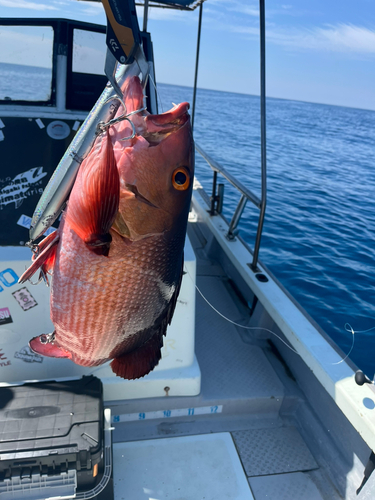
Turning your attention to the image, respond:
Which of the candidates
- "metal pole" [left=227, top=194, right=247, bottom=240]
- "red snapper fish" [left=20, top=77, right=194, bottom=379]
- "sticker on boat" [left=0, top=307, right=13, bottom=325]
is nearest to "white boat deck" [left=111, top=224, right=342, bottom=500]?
"sticker on boat" [left=0, top=307, right=13, bottom=325]

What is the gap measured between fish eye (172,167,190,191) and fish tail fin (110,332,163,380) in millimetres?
429

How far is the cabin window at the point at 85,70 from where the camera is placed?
2961 mm

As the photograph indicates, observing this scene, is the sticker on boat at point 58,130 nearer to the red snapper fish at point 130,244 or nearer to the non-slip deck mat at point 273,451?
the red snapper fish at point 130,244

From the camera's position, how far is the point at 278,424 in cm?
278

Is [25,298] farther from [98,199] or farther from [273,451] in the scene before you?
[273,451]

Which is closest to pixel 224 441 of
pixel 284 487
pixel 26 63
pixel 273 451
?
pixel 273 451

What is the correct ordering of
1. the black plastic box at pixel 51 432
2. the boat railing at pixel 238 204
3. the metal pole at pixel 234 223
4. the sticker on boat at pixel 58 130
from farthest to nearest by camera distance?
the metal pole at pixel 234 223 → the boat railing at pixel 238 204 → the sticker on boat at pixel 58 130 → the black plastic box at pixel 51 432

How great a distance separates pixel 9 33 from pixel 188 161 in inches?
101

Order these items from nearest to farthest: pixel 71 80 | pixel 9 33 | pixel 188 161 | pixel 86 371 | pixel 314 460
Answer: pixel 188 161 → pixel 86 371 → pixel 314 460 → pixel 9 33 → pixel 71 80

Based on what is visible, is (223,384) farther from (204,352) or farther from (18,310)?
(18,310)

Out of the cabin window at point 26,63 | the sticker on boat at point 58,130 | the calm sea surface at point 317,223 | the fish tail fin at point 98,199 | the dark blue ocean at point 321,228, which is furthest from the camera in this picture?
the dark blue ocean at point 321,228

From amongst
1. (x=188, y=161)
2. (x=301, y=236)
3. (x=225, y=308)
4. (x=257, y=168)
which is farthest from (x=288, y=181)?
(x=188, y=161)

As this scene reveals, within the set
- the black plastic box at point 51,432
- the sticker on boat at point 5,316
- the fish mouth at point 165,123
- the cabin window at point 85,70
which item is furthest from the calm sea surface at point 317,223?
the black plastic box at point 51,432

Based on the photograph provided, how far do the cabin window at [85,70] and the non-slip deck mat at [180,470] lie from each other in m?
2.62
